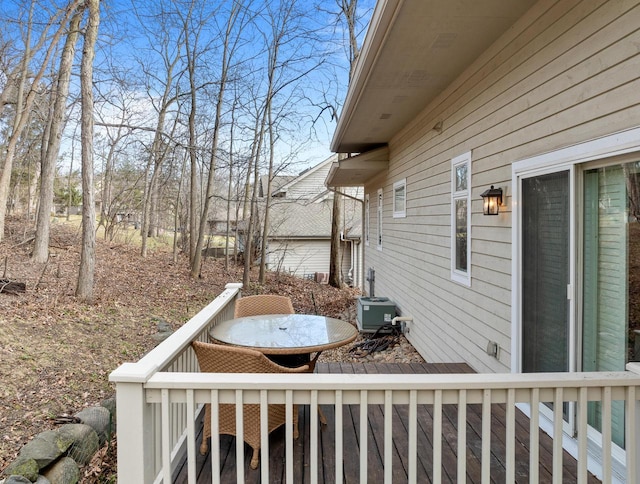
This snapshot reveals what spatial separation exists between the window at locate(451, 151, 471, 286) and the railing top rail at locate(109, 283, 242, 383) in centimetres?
258

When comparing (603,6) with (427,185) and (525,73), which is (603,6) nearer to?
(525,73)

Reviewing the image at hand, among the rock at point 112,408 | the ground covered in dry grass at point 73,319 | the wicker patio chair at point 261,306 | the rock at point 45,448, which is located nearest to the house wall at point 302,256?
the ground covered in dry grass at point 73,319

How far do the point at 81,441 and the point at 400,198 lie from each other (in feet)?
19.5

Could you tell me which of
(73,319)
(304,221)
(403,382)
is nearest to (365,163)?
(73,319)

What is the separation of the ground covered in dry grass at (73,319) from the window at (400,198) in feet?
13.7

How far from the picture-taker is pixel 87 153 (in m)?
7.89

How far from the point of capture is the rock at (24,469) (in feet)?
10.7

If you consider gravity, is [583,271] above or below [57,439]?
above

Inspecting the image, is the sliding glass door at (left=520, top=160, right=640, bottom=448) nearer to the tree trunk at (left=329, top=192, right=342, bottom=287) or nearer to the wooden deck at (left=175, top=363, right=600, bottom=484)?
the wooden deck at (left=175, top=363, right=600, bottom=484)

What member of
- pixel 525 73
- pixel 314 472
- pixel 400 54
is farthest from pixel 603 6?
pixel 314 472

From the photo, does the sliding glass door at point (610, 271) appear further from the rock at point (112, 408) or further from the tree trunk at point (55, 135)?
the tree trunk at point (55, 135)

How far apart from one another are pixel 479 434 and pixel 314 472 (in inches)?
60.7

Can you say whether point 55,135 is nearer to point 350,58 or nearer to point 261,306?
point 261,306

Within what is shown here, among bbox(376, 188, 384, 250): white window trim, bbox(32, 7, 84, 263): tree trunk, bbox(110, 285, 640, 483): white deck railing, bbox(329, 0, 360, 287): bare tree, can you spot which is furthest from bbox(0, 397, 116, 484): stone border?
bbox(329, 0, 360, 287): bare tree
